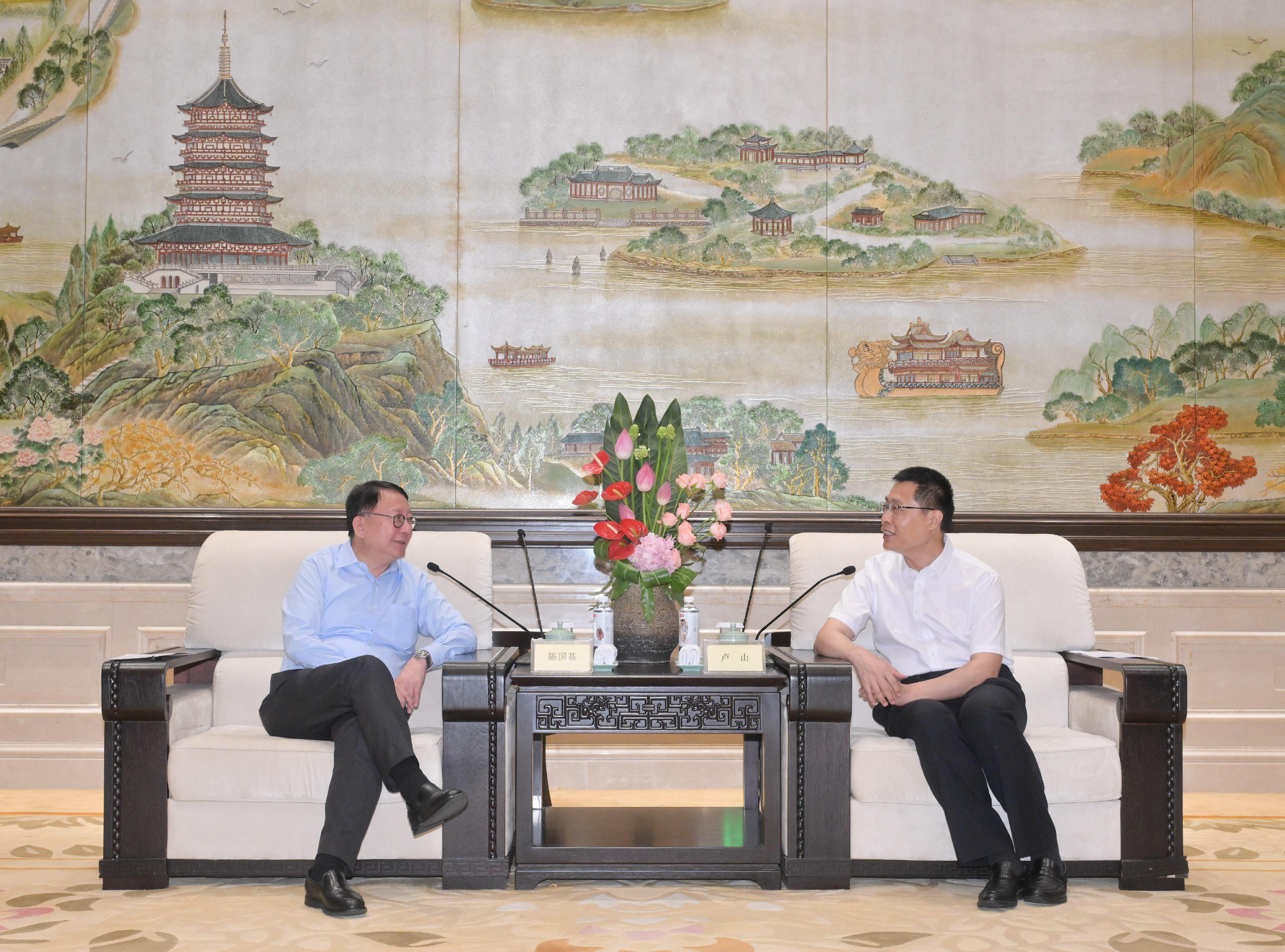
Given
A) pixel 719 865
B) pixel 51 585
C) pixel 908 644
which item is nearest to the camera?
pixel 719 865

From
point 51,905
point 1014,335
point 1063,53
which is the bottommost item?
point 51,905

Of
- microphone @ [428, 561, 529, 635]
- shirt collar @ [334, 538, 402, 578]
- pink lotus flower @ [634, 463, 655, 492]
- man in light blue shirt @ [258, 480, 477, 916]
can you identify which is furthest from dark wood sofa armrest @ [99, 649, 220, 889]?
pink lotus flower @ [634, 463, 655, 492]

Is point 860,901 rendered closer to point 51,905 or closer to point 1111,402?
point 51,905

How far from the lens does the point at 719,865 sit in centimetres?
291

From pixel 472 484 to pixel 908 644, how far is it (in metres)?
1.85

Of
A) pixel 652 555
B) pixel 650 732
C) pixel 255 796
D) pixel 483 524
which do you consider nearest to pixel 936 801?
pixel 650 732

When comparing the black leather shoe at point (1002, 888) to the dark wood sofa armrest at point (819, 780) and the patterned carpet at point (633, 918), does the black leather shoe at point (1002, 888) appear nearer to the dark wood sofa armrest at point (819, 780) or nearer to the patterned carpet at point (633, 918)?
the patterned carpet at point (633, 918)

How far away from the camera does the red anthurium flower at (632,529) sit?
3.09 m

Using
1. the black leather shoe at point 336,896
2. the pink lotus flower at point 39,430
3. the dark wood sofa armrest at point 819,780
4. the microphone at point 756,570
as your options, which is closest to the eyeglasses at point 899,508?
the microphone at point 756,570

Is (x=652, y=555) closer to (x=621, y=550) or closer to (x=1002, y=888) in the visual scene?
(x=621, y=550)

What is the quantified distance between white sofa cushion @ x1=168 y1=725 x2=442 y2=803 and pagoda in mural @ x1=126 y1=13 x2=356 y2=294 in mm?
1974

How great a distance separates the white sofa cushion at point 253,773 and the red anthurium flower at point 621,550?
77 centimetres

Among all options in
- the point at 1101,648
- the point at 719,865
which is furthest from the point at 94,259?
the point at 1101,648

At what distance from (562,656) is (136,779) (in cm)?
119
